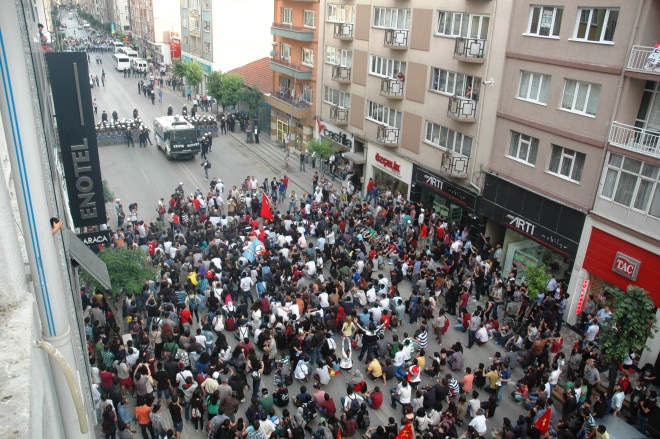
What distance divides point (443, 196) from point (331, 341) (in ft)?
46.8

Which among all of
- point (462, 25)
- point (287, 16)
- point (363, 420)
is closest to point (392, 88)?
point (462, 25)

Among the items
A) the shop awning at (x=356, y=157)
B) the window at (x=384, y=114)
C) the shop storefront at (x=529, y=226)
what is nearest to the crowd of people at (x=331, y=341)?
the shop storefront at (x=529, y=226)

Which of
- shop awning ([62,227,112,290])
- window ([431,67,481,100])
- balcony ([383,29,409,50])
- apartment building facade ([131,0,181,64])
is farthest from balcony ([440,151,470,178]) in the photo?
apartment building facade ([131,0,181,64])

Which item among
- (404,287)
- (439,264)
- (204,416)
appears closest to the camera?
(204,416)

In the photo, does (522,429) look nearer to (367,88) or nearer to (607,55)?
(607,55)

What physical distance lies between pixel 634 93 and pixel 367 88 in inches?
696

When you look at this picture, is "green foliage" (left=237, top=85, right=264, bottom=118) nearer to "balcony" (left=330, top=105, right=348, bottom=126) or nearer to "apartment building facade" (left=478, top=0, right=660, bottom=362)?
"balcony" (left=330, top=105, right=348, bottom=126)

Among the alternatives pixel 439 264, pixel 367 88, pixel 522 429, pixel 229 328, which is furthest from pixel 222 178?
pixel 522 429

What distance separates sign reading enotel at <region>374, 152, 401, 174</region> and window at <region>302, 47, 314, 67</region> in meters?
11.0

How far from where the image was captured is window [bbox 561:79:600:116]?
19.5m

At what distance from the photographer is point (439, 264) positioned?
24.7m

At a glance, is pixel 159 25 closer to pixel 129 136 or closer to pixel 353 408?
pixel 129 136

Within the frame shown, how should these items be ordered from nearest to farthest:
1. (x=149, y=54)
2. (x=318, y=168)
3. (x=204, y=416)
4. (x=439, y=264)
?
1. (x=204, y=416)
2. (x=439, y=264)
3. (x=318, y=168)
4. (x=149, y=54)

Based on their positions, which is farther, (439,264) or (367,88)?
(367,88)
